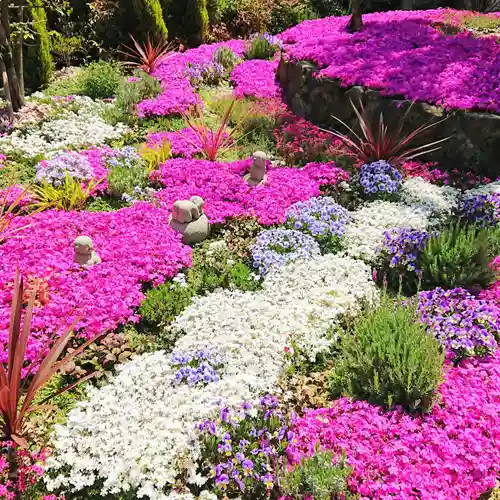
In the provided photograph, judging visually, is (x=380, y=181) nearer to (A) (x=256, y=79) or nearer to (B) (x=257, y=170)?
(B) (x=257, y=170)

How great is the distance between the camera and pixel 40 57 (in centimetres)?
1196

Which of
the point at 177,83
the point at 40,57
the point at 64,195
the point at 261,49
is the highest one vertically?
the point at 40,57

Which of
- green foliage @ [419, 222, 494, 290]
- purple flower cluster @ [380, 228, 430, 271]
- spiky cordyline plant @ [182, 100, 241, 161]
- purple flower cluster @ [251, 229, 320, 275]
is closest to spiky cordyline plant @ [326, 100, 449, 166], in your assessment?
spiky cordyline plant @ [182, 100, 241, 161]

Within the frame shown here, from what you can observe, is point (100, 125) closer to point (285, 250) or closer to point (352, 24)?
point (285, 250)

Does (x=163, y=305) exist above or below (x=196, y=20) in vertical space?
below

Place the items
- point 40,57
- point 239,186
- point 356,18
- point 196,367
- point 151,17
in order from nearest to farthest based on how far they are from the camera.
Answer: point 196,367
point 239,186
point 40,57
point 356,18
point 151,17

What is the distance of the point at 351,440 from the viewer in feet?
13.1

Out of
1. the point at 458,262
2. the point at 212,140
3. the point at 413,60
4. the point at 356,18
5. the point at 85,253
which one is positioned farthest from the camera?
the point at 356,18

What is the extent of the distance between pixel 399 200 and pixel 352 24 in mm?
7464

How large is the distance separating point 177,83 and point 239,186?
5.60 metres

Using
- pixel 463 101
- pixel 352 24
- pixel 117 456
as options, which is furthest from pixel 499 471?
pixel 352 24

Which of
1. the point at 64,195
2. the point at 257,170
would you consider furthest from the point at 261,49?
the point at 64,195

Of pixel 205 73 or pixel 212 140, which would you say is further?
pixel 205 73

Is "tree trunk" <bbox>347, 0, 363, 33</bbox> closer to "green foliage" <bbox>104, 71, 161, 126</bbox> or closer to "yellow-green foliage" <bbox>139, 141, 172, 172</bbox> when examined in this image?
"green foliage" <bbox>104, 71, 161, 126</bbox>
